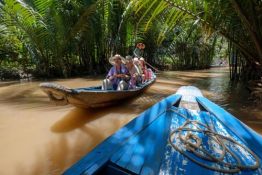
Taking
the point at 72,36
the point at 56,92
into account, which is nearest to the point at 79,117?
the point at 56,92

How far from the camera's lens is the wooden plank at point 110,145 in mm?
2661

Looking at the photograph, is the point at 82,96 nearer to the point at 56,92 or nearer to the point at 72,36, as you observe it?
the point at 56,92

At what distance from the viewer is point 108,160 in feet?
9.26

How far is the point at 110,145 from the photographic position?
3158 mm

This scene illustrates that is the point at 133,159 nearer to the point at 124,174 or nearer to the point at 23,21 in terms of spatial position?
the point at 124,174

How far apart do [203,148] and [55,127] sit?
3468 mm

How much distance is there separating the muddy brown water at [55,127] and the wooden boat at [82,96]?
0.84ft

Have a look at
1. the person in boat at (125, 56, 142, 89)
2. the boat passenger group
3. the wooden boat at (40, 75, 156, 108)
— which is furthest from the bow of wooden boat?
the person in boat at (125, 56, 142, 89)

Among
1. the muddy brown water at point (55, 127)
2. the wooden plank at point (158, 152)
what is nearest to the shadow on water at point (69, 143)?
the muddy brown water at point (55, 127)

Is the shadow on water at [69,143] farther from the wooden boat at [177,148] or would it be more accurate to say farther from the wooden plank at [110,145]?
the wooden boat at [177,148]

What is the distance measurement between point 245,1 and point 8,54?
473 inches

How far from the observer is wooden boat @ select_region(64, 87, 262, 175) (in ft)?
9.09

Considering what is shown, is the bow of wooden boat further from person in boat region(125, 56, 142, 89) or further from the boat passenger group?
person in boat region(125, 56, 142, 89)

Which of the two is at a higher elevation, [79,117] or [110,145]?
[110,145]
